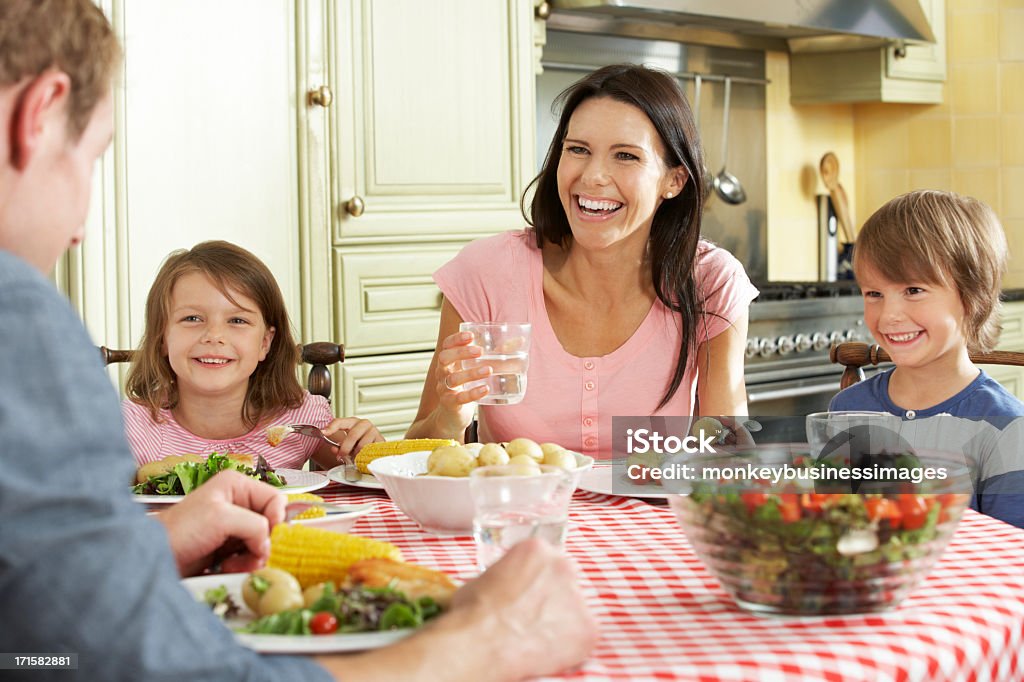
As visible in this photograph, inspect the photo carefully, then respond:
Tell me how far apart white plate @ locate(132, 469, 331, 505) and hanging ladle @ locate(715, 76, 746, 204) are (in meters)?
2.91

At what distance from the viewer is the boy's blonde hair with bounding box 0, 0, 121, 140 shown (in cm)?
74

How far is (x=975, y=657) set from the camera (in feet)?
3.05

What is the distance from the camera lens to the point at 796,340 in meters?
3.51

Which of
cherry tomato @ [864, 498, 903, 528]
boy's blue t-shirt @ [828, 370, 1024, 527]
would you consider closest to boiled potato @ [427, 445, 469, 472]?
cherry tomato @ [864, 498, 903, 528]

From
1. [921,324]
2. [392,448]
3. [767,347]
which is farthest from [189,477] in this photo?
[767,347]

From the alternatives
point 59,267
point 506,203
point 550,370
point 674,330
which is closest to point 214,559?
point 550,370

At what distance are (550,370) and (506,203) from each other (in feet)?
3.92

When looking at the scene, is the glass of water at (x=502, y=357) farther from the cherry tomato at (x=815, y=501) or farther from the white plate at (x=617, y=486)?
the cherry tomato at (x=815, y=501)

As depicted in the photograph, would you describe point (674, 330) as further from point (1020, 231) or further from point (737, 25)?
point (1020, 231)

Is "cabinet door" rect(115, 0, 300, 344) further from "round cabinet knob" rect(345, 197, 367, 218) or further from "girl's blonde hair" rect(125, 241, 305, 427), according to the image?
"girl's blonde hair" rect(125, 241, 305, 427)

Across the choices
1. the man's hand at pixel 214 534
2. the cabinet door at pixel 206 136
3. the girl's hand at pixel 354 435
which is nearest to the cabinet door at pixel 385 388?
the cabinet door at pixel 206 136

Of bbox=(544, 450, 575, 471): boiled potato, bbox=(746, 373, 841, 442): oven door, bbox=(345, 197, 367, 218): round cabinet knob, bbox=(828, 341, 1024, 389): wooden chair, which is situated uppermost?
bbox=(345, 197, 367, 218): round cabinet knob

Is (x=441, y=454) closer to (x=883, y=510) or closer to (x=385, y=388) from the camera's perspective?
(x=883, y=510)

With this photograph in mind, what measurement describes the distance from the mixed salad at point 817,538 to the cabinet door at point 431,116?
2.05 meters
